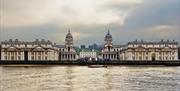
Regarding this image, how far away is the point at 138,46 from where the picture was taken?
187 m

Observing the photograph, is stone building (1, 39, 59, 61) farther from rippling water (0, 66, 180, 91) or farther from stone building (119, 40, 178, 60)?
rippling water (0, 66, 180, 91)

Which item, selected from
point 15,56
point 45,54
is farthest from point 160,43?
point 15,56

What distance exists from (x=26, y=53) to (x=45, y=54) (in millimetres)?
7952

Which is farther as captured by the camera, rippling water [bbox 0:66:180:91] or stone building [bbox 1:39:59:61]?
stone building [bbox 1:39:59:61]

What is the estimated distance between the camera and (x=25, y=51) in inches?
7234

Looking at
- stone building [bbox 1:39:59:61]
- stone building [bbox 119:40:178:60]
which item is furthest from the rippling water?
stone building [bbox 119:40:178:60]

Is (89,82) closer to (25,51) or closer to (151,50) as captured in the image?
(25,51)

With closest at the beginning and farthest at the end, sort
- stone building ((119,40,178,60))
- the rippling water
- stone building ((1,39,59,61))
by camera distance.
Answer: the rippling water, stone building ((1,39,59,61)), stone building ((119,40,178,60))

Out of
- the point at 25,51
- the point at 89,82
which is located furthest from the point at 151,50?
the point at 89,82

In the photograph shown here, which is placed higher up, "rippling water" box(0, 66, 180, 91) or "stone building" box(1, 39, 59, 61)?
"stone building" box(1, 39, 59, 61)

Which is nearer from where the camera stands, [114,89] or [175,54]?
[114,89]

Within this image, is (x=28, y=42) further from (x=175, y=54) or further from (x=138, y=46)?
(x=175, y=54)

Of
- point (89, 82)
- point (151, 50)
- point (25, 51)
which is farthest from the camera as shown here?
point (151, 50)

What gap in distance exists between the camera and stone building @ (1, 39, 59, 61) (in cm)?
18062
